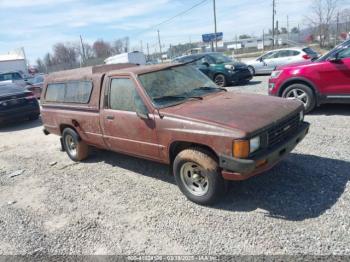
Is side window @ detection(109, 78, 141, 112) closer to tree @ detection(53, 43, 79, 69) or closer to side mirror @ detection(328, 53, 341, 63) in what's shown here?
side mirror @ detection(328, 53, 341, 63)

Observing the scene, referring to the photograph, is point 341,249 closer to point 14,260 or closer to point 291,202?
point 291,202

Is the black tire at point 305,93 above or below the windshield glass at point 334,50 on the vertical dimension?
below

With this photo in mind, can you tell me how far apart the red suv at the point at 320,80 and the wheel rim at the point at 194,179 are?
4.56 m

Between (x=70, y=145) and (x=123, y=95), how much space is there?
7.67ft

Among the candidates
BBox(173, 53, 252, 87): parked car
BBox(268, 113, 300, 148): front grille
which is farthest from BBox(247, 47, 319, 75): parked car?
BBox(268, 113, 300, 148): front grille

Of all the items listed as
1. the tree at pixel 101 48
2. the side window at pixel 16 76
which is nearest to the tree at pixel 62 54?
the tree at pixel 101 48

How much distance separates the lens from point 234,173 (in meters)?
3.37

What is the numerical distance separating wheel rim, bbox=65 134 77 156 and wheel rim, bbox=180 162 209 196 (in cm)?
296

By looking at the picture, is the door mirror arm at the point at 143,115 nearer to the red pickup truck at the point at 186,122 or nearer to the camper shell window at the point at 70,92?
the red pickup truck at the point at 186,122

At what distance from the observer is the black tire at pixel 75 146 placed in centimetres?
585

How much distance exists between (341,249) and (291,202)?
0.87 metres

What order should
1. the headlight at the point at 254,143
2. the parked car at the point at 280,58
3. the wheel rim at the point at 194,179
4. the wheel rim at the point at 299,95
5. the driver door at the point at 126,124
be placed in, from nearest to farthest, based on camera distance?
the headlight at the point at 254,143 → the wheel rim at the point at 194,179 → the driver door at the point at 126,124 → the wheel rim at the point at 299,95 → the parked car at the point at 280,58

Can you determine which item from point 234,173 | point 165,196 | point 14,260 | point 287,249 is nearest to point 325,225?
point 287,249

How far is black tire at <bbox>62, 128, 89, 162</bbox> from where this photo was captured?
5.85 metres
